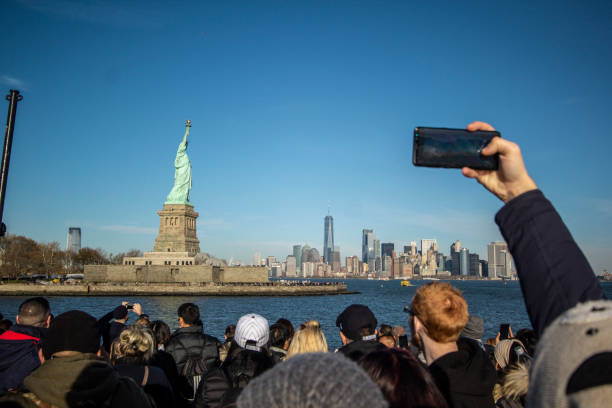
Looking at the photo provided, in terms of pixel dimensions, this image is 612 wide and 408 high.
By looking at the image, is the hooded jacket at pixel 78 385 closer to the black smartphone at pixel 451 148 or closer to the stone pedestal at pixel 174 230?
the black smartphone at pixel 451 148

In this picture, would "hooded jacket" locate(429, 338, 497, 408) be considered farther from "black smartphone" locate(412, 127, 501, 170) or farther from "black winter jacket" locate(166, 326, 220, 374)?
"black winter jacket" locate(166, 326, 220, 374)

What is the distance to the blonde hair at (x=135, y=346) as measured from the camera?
13.5ft

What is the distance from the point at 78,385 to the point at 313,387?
2.01 m

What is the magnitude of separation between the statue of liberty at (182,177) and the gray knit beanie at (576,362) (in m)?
59.9

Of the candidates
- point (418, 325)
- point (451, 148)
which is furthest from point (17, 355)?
point (451, 148)

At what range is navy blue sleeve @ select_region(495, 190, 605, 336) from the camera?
1.41 m

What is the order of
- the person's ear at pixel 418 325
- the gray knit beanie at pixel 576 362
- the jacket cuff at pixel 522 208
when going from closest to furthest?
the gray knit beanie at pixel 576 362
the jacket cuff at pixel 522 208
the person's ear at pixel 418 325

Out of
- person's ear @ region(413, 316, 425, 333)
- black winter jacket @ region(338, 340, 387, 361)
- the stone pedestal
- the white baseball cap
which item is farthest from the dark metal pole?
the stone pedestal

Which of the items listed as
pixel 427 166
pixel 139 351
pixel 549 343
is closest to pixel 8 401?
pixel 139 351

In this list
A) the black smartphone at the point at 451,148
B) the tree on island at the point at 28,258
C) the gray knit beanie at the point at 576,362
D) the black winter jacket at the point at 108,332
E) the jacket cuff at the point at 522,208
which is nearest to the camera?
the gray knit beanie at the point at 576,362

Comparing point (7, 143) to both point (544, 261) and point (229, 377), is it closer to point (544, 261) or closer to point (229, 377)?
point (229, 377)

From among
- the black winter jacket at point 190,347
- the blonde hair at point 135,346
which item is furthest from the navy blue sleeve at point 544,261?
the black winter jacket at point 190,347

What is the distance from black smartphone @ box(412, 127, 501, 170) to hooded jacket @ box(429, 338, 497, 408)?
4.45 feet

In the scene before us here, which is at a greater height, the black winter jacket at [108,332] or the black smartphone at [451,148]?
the black smartphone at [451,148]
